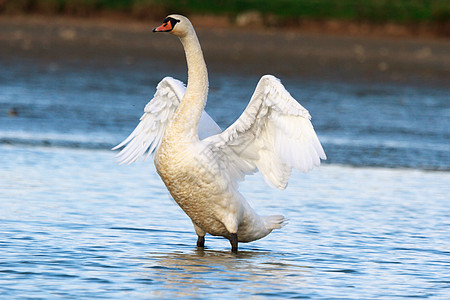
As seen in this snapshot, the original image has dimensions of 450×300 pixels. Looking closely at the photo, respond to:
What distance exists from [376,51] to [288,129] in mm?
18991

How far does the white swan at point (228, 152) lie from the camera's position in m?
7.57

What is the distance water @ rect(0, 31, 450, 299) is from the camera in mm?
6953

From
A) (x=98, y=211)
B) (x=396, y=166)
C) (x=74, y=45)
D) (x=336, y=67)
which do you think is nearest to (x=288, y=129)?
(x=98, y=211)

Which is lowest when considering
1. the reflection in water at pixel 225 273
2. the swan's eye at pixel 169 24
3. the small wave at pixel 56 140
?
the reflection in water at pixel 225 273

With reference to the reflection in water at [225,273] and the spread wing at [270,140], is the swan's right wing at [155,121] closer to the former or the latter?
the spread wing at [270,140]

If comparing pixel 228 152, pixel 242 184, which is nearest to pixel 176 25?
pixel 228 152

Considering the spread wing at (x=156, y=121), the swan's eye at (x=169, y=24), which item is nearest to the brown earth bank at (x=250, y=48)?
the spread wing at (x=156, y=121)

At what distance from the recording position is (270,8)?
104ft

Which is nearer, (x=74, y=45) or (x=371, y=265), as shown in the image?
(x=371, y=265)

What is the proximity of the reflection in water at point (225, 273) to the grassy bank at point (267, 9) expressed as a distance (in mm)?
22223

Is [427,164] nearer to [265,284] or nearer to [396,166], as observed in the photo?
[396,166]

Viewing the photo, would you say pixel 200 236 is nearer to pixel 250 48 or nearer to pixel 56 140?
pixel 56 140

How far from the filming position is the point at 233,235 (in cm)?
803

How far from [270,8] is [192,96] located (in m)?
24.0
